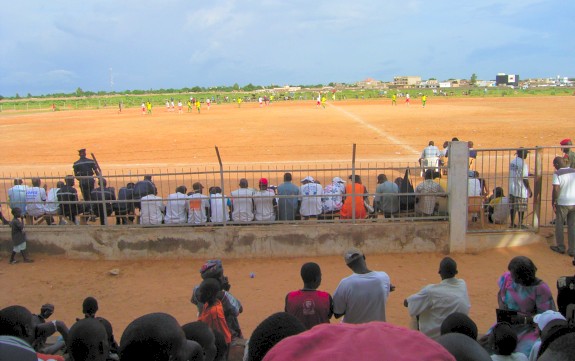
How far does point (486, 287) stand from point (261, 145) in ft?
54.7

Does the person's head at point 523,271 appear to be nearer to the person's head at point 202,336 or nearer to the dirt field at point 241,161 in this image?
the dirt field at point 241,161

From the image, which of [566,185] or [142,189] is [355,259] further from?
[142,189]

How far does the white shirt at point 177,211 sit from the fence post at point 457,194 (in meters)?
5.15

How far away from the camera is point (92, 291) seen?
8.37 metres

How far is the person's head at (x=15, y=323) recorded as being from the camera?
3239 mm

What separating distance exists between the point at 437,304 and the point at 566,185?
5.62m

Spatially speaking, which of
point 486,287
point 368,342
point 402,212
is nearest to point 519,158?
point 402,212

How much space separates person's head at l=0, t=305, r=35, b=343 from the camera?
324cm

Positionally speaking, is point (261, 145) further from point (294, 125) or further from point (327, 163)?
point (294, 125)

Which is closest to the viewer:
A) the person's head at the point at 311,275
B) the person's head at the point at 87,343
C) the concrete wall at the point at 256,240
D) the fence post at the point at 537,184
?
the person's head at the point at 87,343

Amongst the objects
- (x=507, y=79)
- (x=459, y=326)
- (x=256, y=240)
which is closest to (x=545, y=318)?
(x=459, y=326)

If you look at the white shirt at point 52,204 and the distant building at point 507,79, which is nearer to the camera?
the white shirt at point 52,204

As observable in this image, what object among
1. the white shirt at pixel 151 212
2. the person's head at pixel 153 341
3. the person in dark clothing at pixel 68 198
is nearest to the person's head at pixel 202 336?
the person's head at pixel 153 341

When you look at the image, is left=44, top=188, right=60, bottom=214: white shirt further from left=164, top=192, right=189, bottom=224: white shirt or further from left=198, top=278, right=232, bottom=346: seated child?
left=198, top=278, right=232, bottom=346: seated child
